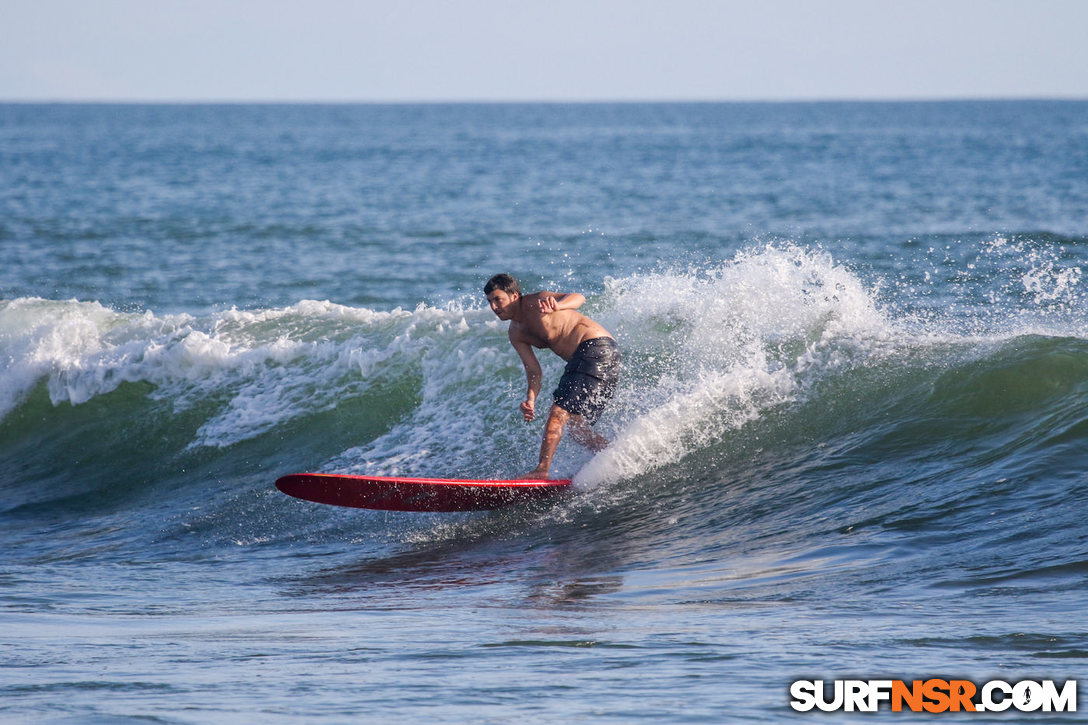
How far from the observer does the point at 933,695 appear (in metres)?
3.72

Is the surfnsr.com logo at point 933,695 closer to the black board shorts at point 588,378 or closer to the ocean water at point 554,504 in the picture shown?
the ocean water at point 554,504

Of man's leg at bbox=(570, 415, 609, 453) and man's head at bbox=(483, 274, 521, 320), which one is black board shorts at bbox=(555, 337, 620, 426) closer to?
man's leg at bbox=(570, 415, 609, 453)

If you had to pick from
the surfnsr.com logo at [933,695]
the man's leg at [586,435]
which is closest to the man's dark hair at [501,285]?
the man's leg at [586,435]

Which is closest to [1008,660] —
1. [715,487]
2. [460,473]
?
[715,487]

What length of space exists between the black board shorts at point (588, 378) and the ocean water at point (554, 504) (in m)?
0.53

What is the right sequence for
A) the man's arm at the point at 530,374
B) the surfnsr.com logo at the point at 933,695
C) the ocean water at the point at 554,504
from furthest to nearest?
the man's arm at the point at 530,374, the ocean water at the point at 554,504, the surfnsr.com logo at the point at 933,695

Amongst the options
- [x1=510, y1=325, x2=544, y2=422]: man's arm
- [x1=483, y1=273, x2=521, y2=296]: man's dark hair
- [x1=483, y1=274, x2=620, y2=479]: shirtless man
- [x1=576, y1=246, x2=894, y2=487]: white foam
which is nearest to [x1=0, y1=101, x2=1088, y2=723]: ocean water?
[x1=576, y1=246, x2=894, y2=487]: white foam

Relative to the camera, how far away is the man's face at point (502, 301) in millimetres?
7207

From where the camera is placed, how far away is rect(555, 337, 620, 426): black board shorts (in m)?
7.59

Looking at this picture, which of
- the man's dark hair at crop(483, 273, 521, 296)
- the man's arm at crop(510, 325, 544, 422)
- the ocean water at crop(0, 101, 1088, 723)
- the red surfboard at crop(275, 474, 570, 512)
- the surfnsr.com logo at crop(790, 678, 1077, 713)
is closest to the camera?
the surfnsr.com logo at crop(790, 678, 1077, 713)

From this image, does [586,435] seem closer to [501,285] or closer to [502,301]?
[502,301]

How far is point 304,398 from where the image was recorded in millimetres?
10492

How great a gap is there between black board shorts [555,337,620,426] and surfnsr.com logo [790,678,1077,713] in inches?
A: 152

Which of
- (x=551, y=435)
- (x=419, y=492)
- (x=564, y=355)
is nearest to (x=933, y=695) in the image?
(x=551, y=435)
